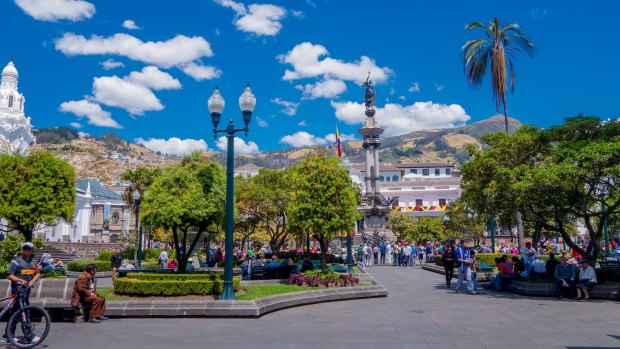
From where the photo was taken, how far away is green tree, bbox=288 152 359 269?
56.7 feet

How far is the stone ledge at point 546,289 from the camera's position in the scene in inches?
516

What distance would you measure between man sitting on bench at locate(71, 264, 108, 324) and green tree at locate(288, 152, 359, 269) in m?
8.47

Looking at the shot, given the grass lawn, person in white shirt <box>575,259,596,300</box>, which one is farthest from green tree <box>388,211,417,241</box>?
the grass lawn

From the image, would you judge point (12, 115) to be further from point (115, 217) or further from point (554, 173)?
point (554, 173)

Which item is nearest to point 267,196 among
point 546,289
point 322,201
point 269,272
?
point 269,272

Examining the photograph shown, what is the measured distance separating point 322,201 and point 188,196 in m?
5.54

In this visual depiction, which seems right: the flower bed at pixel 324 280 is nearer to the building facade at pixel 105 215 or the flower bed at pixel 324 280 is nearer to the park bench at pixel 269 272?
the park bench at pixel 269 272

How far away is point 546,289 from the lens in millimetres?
14211

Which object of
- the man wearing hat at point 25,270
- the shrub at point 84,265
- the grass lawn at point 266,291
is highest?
the man wearing hat at point 25,270

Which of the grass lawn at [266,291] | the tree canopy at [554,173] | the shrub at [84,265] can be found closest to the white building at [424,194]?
the shrub at [84,265]

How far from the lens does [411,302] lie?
13180 mm

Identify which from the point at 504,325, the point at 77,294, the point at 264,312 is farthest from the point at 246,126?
the point at 504,325

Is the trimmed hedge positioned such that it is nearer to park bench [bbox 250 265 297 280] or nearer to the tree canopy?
park bench [bbox 250 265 297 280]

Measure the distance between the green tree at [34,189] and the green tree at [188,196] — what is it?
34.1 ft
